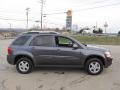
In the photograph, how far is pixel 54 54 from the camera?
914 cm

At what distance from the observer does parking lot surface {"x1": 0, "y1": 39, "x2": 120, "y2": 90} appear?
285 inches

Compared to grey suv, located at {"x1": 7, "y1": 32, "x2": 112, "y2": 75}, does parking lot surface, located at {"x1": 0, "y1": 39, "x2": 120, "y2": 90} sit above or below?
below

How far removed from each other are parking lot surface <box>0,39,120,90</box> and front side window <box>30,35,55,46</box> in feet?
3.77

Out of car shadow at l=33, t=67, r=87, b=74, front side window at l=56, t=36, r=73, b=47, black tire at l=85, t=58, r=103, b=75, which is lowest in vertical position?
car shadow at l=33, t=67, r=87, b=74

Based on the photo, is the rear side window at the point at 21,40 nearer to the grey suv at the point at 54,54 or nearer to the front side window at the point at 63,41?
the grey suv at the point at 54,54

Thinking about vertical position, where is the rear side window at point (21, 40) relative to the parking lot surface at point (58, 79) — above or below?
above

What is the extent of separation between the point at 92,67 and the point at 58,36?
182 cm

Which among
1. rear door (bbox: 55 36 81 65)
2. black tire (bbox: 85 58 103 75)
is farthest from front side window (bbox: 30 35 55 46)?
black tire (bbox: 85 58 103 75)

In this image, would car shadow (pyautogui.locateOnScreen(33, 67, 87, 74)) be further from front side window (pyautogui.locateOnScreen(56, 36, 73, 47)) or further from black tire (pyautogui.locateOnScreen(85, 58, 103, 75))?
front side window (pyautogui.locateOnScreen(56, 36, 73, 47))

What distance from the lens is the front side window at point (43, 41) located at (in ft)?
30.5

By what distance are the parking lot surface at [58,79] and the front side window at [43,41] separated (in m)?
1.15

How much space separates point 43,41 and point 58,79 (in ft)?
5.95

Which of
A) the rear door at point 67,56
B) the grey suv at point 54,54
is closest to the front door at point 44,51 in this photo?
the grey suv at point 54,54

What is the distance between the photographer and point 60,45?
939cm
